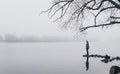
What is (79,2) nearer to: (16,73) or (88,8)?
(88,8)

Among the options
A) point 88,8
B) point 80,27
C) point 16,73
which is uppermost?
point 88,8

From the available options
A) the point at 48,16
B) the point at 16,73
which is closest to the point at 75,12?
the point at 48,16

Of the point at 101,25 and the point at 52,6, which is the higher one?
the point at 52,6

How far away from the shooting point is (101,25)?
24.7 meters

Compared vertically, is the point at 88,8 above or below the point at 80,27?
above

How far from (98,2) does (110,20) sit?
208cm

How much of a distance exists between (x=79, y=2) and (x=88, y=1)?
910 millimetres

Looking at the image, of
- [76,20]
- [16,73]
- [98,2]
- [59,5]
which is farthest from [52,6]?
[16,73]

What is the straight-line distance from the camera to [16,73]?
68.3m

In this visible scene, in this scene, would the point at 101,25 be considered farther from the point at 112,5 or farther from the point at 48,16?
the point at 48,16

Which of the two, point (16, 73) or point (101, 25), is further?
point (16, 73)

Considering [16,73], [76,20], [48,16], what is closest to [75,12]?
[76,20]

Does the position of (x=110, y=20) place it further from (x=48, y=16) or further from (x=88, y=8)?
(x=48, y=16)

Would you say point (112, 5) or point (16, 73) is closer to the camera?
point (112, 5)
